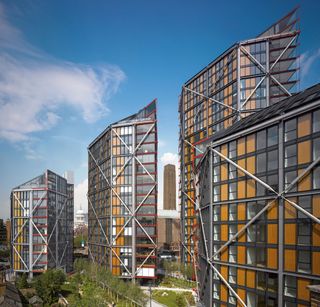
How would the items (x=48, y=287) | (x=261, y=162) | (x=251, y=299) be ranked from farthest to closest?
(x=48, y=287) → (x=251, y=299) → (x=261, y=162)

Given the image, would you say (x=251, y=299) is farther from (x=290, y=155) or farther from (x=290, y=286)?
(x=290, y=155)

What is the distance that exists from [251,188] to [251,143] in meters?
4.29

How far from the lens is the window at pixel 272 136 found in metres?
25.2

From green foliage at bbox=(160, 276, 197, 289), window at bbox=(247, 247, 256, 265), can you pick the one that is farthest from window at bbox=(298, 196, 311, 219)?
green foliage at bbox=(160, 276, 197, 289)

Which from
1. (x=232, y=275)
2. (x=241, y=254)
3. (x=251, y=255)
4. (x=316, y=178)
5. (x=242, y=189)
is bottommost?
(x=232, y=275)

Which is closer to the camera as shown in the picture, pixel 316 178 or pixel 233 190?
pixel 316 178

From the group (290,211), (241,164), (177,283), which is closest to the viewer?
(290,211)

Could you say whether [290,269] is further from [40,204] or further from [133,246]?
[40,204]

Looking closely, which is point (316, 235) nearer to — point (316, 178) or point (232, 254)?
point (316, 178)

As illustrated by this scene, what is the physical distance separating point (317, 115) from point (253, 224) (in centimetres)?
1118

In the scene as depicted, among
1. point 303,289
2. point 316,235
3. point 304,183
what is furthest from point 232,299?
point 304,183

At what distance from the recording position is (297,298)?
22.4 meters

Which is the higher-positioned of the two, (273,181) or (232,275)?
(273,181)

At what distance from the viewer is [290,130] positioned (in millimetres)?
23938
